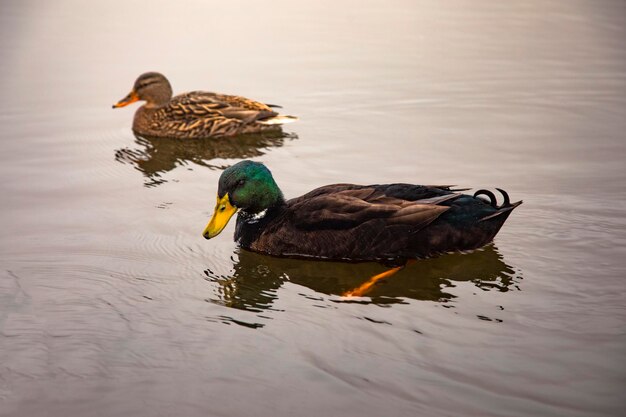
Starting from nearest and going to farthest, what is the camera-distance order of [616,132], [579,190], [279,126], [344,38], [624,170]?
[579,190] → [624,170] → [616,132] → [279,126] → [344,38]

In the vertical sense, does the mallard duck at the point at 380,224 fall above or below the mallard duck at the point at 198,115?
below

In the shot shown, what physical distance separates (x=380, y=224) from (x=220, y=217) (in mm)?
1244

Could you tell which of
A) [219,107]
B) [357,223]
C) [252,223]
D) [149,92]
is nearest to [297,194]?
[252,223]

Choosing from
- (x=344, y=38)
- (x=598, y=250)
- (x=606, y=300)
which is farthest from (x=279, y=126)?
(x=606, y=300)

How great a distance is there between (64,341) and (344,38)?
30.2 ft

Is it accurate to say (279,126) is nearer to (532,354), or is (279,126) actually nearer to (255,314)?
(255,314)

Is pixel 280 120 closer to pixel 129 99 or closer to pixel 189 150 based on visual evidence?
pixel 189 150

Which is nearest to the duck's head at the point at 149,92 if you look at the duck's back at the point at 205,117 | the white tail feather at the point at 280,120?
the duck's back at the point at 205,117

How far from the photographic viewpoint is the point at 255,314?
233 inches

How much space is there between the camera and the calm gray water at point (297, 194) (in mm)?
4988

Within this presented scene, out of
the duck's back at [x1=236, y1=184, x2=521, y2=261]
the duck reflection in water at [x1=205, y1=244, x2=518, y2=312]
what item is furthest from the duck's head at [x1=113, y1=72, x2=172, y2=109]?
the duck's back at [x1=236, y1=184, x2=521, y2=261]

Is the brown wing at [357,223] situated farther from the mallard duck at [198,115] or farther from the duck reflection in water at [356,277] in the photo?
the mallard duck at [198,115]

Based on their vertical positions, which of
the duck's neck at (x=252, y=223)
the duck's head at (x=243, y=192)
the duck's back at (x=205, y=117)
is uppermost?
the duck's back at (x=205, y=117)

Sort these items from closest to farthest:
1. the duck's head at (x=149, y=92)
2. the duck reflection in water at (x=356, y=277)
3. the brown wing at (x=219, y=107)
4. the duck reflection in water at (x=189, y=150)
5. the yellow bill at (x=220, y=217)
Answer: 1. the duck reflection in water at (x=356, y=277)
2. the yellow bill at (x=220, y=217)
3. the duck reflection in water at (x=189, y=150)
4. the brown wing at (x=219, y=107)
5. the duck's head at (x=149, y=92)
